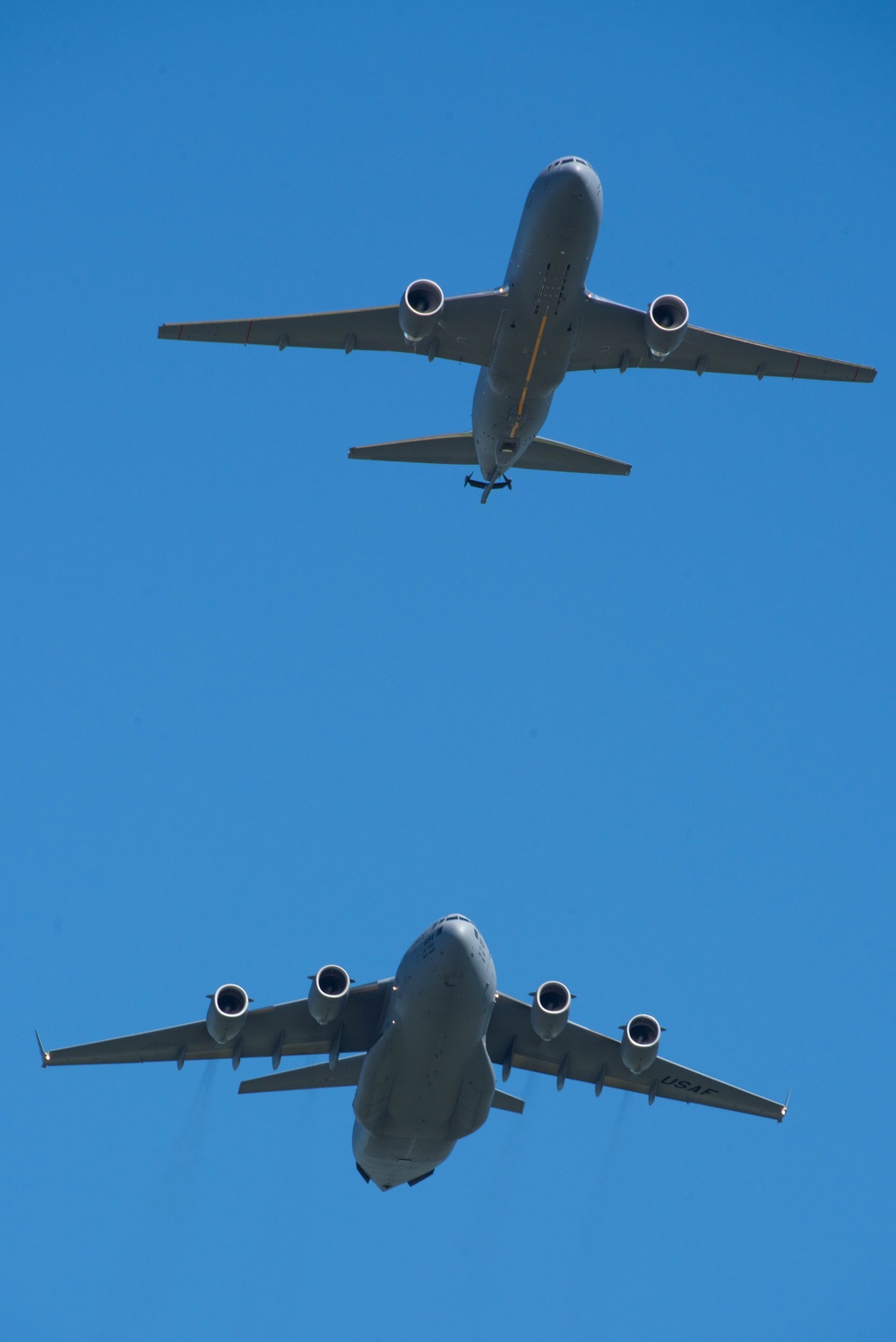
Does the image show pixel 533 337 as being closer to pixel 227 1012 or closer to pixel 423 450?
pixel 423 450

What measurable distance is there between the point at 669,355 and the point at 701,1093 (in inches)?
589

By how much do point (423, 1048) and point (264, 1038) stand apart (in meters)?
5.27

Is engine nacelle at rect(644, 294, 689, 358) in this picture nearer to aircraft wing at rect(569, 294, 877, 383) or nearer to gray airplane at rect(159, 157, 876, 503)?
gray airplane at rect(159, 157, 876, 503)

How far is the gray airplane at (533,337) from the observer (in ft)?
88.3

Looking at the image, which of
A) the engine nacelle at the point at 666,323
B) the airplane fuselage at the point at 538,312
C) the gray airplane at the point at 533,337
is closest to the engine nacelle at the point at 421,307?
Answer: the gray airplane at the point at 533,337

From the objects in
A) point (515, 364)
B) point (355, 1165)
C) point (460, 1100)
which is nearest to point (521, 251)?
point (515, 364)

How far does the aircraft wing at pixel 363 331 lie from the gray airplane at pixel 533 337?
22 millimetres

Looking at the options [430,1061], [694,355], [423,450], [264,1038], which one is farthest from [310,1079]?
[694,355]

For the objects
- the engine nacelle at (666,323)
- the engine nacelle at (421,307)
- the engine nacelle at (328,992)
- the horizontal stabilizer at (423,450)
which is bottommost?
the engine nacelle at (328,992)

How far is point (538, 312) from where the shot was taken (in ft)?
92.7

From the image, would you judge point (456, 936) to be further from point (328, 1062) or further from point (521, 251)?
point (521, 251)

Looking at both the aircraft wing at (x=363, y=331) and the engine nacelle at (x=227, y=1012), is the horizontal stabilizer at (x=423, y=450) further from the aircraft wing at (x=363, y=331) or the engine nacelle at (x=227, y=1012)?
the engine nacelle at (x=227, y=1012)

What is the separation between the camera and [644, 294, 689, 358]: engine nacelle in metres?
29.4

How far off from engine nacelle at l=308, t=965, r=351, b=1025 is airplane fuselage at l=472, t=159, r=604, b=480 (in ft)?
36.2
